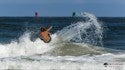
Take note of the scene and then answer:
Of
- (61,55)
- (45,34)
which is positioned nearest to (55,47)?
(45,34)

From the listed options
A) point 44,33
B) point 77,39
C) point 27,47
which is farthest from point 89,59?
point 77,39

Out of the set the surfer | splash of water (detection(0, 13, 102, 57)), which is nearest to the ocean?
→ splash of water (detection(0, 13, 102, 57))

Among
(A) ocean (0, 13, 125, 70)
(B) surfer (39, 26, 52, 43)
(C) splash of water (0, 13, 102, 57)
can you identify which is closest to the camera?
(A) ocean (0, 13, 125, 70)

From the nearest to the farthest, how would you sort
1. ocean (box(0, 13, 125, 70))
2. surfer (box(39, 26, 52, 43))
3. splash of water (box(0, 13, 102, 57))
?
ocean (box(0, 13, 125, 70)) < surfer (box(39, 26, 52, 43)) < splash of water (box(0, 13, 102, 57))

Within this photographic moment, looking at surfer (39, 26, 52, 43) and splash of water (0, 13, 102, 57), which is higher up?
surfer (39, 26, 52, 43)

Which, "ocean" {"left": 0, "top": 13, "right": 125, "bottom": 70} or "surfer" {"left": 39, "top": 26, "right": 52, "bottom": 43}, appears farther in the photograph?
"surfer" {"left": 39, "top": 26, "right": 52, "bottom": 43}

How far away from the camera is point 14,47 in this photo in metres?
27.7

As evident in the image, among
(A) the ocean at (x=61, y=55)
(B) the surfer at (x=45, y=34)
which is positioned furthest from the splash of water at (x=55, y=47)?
(B) the surfer at (x=45, y=34)

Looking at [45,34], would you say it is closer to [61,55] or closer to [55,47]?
[61,55]

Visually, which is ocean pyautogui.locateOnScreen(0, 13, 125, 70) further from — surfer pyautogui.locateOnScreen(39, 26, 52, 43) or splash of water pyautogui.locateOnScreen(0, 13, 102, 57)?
surfer pyautogui.locateOnScreen(39, 26, 52, 43)

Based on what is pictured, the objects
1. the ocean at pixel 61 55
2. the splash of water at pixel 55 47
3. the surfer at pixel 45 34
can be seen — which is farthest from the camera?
the splash of water at pixel 55 47

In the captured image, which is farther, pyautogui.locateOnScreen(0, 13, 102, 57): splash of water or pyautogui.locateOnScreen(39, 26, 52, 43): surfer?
pyautogui.locateOnScreen(0, 13, 102, 57): splash of water

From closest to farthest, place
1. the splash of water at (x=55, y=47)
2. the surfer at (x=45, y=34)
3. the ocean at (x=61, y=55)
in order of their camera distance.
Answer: the ocean at (x=61, y=55) → the surfer at (x=45, y=34) → the splash of water at (x=55, y=47)

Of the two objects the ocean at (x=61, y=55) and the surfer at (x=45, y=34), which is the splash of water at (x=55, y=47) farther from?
the surfer at (x=45, y=34)
